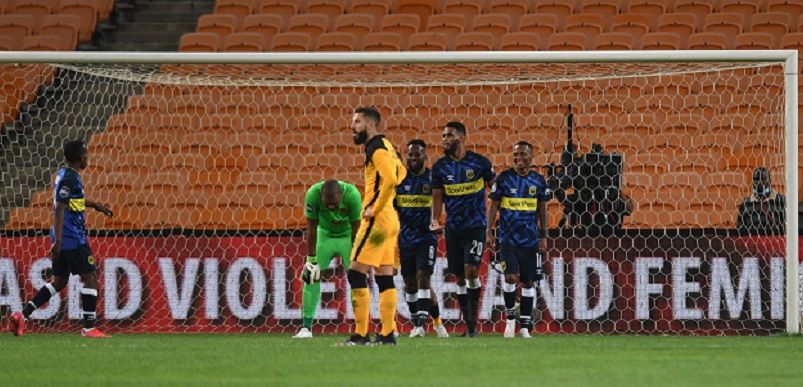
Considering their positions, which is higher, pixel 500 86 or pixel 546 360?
pixel 500 86

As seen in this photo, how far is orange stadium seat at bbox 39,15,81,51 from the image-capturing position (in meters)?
19.7

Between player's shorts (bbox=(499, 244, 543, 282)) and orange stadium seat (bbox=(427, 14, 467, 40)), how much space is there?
6355 mm

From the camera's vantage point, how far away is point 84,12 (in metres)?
20.3

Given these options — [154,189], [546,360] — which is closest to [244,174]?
[154,189]

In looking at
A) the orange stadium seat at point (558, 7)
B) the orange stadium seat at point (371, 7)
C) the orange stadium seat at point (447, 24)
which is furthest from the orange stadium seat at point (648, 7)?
the orange stadium seat at point (371, 7)

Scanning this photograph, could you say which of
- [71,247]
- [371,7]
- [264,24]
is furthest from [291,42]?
[71,247]

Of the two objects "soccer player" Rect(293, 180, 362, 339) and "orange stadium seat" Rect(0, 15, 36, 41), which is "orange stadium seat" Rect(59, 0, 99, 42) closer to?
"orange stadium seat" Rect(0, 15, 36, 41)

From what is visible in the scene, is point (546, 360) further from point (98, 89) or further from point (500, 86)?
point (98, 89)

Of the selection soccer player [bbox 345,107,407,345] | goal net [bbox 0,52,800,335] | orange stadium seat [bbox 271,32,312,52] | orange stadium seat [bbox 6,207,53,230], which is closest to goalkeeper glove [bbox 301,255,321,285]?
soccer player [bbox 345,107,407,345]

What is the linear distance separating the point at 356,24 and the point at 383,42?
711 mm

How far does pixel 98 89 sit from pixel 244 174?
2.17 meters

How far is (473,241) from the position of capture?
13.3 meters

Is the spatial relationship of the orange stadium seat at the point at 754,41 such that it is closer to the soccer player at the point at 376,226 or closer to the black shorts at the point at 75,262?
the soccer player at the point at 376,226

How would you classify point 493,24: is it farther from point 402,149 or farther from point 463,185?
point 463,185
